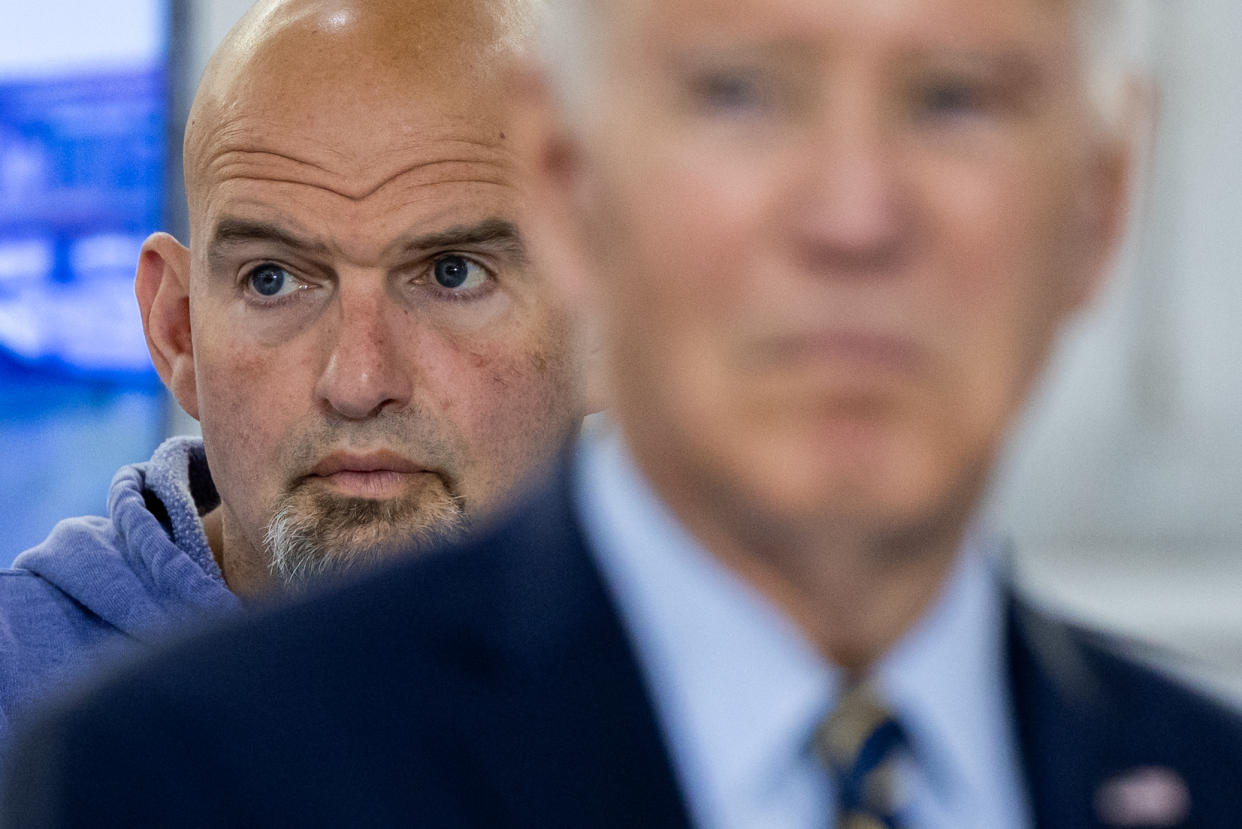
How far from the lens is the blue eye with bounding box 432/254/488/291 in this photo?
3.26ft

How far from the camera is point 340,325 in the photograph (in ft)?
3.09

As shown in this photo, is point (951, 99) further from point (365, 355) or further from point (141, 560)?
point (141, 560)

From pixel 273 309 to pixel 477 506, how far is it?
188mm

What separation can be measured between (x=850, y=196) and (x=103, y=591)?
0.84 metres

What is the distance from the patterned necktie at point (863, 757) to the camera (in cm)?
33

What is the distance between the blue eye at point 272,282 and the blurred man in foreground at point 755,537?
2.14 feet

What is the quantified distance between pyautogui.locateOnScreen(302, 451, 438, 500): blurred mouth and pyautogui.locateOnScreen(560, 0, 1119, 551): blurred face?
0.61 m

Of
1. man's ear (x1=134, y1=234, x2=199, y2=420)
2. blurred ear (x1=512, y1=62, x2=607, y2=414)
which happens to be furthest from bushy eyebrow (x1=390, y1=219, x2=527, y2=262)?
blurred ear (x1=512, y1=62, x2=607, y2=414)

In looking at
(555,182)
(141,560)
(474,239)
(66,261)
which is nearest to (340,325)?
(474,239)

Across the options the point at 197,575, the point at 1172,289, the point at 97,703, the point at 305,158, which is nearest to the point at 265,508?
the point at 197,575

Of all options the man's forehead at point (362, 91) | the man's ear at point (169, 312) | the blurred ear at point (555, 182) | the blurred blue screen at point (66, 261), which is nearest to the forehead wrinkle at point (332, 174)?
the man's forehead at point (362, 91)

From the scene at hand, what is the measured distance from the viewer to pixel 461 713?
1.11ft

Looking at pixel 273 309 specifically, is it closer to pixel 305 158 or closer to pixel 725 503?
pixel 305 158

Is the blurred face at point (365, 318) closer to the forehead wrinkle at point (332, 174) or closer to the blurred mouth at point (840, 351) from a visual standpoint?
the forehead wrinkle at point (332, 174)
